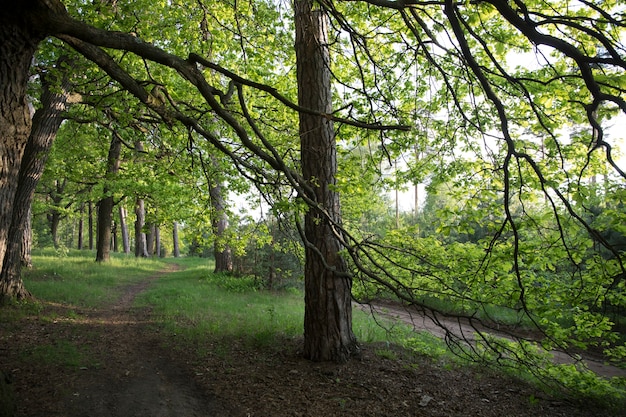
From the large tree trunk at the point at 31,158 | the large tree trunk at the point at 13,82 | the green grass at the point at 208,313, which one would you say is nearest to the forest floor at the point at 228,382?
the green grass at the point at 208,313

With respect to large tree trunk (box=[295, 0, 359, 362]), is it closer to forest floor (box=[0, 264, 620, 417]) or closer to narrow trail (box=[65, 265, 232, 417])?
forest floor (box=[0, 264, 620, 417])

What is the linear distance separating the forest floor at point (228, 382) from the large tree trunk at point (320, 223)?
0.38m

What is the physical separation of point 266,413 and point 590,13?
7090 millimetres

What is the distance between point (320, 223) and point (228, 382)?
2.72 m

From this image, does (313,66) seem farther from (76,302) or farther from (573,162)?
(76,302)

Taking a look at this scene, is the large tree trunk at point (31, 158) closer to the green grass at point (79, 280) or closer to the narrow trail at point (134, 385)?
the green grass at point (79, 280)

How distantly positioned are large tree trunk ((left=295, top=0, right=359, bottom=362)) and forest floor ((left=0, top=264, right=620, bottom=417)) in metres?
0.38

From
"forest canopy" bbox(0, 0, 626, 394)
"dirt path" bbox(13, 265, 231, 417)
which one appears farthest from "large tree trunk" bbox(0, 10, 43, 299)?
"dirt path" bbox(13, 265, 231, 417)

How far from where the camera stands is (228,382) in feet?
18.7

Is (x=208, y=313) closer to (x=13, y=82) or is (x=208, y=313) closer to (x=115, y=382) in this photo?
(x=115, y=382)

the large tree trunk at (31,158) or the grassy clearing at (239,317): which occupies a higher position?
the large tree trunk at (31,158)

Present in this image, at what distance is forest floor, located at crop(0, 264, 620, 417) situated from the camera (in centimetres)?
483

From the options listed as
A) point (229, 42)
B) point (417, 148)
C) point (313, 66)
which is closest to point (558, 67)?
point (417, 148)

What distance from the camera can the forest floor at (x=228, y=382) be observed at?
15.8 ft
